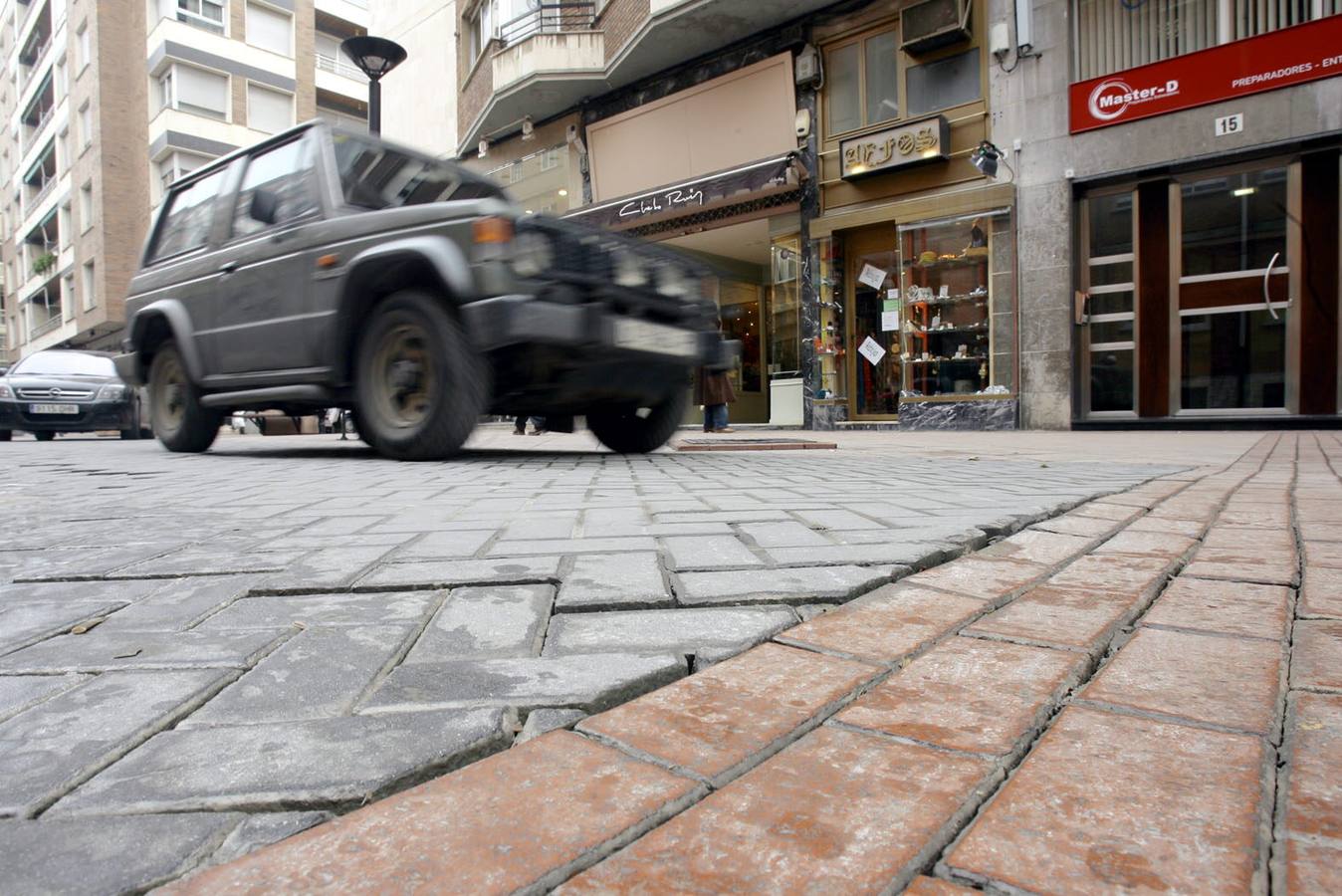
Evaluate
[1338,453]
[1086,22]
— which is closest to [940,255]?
[1086,22]

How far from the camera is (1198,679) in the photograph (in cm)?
107

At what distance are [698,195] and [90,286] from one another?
28027mm

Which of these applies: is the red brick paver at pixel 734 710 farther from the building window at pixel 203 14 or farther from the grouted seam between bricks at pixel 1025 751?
the building window at pixel 203 14

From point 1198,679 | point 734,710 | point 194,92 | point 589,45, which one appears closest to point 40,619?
point 734,710

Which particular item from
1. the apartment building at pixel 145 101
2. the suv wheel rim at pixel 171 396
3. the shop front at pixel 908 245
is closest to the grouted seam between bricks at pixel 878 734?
the suv wheel rim at pixel 171 396

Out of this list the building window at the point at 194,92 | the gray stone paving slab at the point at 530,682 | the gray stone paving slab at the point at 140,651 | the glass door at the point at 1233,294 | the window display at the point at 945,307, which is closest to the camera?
the gray stone paving slab at the point at 530,682

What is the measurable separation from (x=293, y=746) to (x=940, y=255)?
12.0m

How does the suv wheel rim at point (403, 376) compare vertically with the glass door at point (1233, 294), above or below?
below

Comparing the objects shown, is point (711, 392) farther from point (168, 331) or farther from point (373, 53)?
point (168, 331)

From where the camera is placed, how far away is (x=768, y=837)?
716mm

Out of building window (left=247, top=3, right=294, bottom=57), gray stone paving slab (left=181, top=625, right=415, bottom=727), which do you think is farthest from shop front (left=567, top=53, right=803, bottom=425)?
building window (left=247, top=3, right=294, bottom=57)

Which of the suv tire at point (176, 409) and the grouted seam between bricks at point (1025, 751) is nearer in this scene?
the grouted seam between bricks at point (1025, 751)

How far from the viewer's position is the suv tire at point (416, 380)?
174 inches

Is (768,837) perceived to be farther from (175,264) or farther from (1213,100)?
(1213,100)
